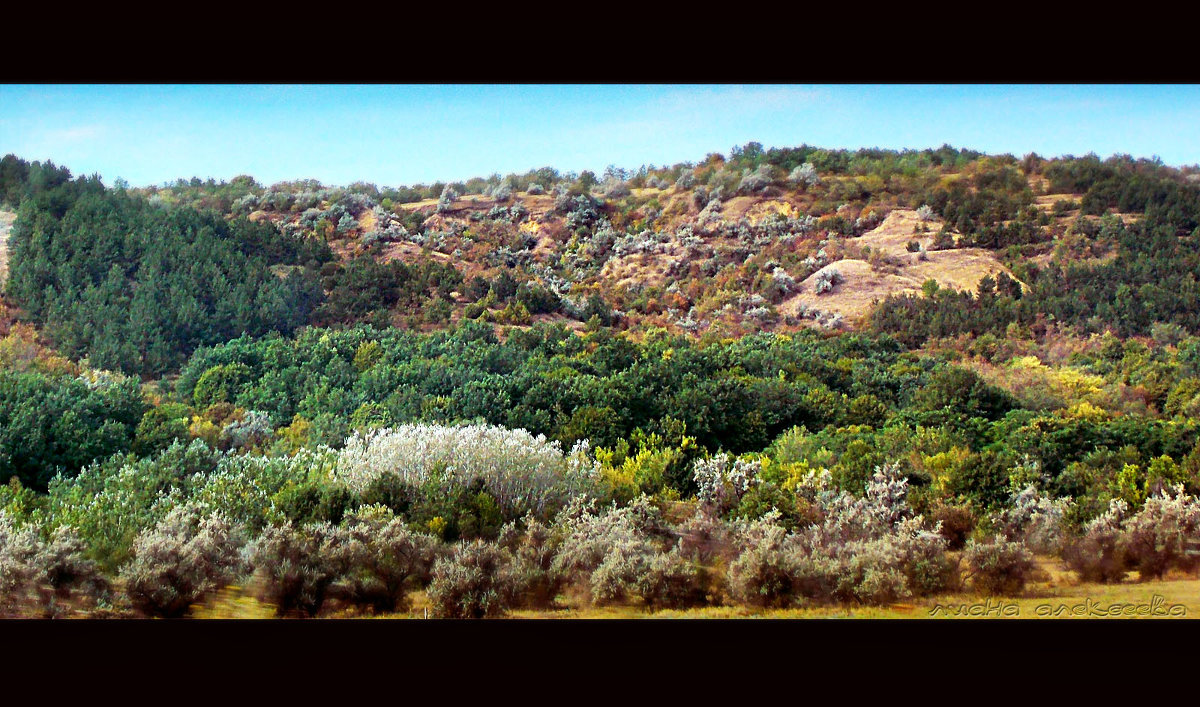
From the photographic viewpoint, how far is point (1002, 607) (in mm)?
6254

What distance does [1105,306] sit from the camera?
6.86 m

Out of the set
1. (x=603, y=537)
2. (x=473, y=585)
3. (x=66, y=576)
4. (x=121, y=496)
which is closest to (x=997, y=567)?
(x=603, y=537)

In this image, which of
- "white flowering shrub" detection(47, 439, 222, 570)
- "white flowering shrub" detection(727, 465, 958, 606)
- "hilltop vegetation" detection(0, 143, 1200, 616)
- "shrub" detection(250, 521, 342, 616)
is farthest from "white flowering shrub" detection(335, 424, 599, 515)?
"white flowering shrub" detection(727, 465, 958, 606)

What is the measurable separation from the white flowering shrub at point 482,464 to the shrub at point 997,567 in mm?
2222

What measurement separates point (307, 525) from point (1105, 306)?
5.03 meters

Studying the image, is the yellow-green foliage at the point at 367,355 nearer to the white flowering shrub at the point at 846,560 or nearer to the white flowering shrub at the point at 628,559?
the white flowering shrub at the point at 628,559

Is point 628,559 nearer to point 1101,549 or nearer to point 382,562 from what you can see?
point 382,562

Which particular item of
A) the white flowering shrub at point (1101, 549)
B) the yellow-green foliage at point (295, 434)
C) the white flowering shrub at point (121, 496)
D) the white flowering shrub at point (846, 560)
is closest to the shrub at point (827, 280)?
the white flowering shrub at point (846, 560)

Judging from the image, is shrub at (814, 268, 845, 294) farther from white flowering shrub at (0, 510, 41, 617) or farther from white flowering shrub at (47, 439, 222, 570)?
white flowering shrub at (0, 510, 41, 617)

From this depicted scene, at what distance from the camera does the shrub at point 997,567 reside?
628 cm

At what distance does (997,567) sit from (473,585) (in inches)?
118

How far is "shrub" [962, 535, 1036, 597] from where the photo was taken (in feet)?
20.6
